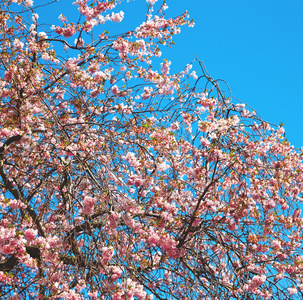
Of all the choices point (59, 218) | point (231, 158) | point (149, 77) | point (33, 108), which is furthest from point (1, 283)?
point (149, 77)

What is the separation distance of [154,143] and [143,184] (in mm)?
1118

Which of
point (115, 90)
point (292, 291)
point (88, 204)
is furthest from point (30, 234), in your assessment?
point (292, 291)

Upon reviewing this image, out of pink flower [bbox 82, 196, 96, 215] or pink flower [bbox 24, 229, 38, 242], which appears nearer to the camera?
pink flower [bbox 82, 196, 96, 215]

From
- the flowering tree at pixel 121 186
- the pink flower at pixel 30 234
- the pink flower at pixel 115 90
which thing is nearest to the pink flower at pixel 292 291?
the flowering tree at pixel 121 186

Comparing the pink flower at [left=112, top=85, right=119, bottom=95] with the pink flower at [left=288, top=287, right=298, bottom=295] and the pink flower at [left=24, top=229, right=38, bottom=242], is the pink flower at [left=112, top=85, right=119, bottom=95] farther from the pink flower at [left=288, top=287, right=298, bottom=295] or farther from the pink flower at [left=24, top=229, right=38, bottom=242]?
the pink flower at [left=288, top=287, right=298, bottom=295]

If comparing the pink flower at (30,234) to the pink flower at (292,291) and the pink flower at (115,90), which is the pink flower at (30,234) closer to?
the pink flower at (115,90)

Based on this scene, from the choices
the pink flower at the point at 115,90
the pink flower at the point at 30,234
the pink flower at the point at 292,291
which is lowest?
the pink flower at the point at 30,234

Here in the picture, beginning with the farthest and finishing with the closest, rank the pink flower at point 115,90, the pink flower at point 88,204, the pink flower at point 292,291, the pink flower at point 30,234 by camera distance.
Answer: the pink flower at point 115,90
the pink flower at point 292,291
the pink flower at point 30,234
the pink flower at point 88,204

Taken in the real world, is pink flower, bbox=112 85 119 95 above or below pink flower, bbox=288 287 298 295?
above

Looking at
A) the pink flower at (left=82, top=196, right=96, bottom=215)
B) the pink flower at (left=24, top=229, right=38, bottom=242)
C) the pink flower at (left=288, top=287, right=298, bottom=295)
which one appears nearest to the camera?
the pink flower at (left=82, top=196, right=96, bottom=215)

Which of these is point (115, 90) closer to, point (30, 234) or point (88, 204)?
point (88, 204)

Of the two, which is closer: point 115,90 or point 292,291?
point 292,291

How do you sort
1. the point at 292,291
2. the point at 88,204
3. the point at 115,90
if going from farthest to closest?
the point at 115,90, the point at 292,291, the point at 88,204

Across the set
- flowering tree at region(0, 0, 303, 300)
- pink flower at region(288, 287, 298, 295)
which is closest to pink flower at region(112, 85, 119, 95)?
flowering tree at region(0, 0, 303, 300)
